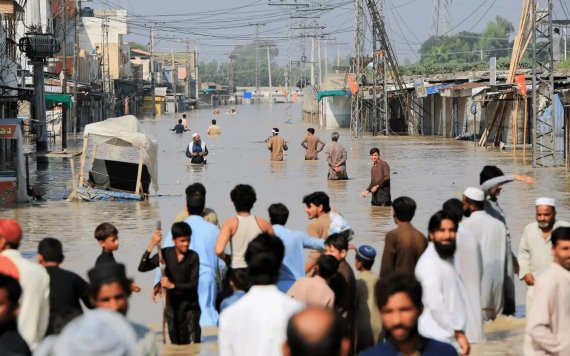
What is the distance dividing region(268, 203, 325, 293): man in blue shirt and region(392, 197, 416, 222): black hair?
59 centimetres

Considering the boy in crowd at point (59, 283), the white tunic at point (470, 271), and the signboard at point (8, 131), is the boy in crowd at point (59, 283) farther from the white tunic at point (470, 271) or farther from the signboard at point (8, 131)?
the signboard at point (8, 131)

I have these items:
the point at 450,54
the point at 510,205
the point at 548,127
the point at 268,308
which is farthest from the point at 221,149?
the point at 450,54

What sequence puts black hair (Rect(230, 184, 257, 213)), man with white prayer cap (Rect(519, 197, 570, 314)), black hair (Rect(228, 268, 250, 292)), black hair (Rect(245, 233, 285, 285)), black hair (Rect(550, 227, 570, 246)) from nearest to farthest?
1. black hair (Rect(245, 233, 285, 285))
2. black hair (Rect(550, 227, 570, 246))
3. black hair (Rect(228, 268, 250, 292))
4. black hair (Rect(230, 184, 257, 213))
5. man with white prayer cap (Rect(519, 197, 570, 314))

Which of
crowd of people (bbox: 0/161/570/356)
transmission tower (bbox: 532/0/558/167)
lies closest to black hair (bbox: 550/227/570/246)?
crowd of people (bbox: 0/161/570/356)

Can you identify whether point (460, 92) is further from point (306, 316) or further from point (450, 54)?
point (450, 54)

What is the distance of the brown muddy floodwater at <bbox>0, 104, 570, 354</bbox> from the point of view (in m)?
17.5

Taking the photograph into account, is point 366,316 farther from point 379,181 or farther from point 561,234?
point 379,181

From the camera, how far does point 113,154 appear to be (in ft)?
144

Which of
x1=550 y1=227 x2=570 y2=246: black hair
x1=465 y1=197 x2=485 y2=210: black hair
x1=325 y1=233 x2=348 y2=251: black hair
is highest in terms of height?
x1=550 y1=227 x2=570 y2=246: black hair

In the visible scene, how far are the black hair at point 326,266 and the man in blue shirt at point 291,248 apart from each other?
1.61 metres

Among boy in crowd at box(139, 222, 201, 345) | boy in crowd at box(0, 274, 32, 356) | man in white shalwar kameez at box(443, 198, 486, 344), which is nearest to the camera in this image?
boy in crowd at box(0, 274, 32, 356)

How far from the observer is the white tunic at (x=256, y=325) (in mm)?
5281

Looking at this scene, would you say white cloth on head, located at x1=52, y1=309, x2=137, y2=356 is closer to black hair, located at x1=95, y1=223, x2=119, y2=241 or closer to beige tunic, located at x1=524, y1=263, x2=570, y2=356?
beige tunic, located at x1=524, y1=263, x2=570, y2=356

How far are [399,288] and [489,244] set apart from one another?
17.2 feet
